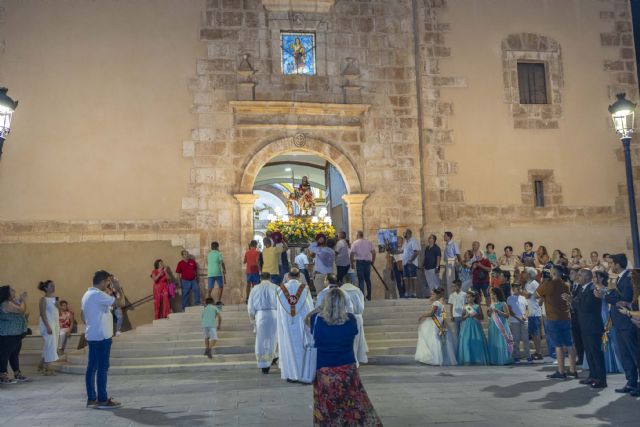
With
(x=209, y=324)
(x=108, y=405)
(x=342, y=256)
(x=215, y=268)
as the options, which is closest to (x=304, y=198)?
(x=342, y=256)

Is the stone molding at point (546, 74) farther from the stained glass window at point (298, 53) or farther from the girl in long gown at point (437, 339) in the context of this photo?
the girl in long gown at point (437, 339)

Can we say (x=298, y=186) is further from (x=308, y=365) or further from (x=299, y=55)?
(x=308, y=365)

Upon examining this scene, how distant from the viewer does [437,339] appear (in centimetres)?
1075

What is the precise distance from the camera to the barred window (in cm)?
1741

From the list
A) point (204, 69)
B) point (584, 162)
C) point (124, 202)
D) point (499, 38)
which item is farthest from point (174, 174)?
point (584, 162)

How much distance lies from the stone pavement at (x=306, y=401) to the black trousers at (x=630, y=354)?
0.31 metres

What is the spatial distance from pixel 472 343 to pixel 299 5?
10.1 meters

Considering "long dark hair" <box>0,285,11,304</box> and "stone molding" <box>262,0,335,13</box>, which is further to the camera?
"stone molding" <box>262,0,335,13</box>

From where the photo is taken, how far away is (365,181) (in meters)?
16.3

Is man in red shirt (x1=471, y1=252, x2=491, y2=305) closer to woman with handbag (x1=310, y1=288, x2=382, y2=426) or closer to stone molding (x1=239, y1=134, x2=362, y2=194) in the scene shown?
stone molding (x1=239, y1=134, x2=362, y2=194)

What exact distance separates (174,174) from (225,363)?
6.32m

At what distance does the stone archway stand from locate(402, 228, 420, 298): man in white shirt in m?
1.98

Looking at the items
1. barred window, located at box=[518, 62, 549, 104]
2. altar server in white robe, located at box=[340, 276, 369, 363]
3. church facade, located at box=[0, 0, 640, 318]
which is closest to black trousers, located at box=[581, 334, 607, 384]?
altar server in white robe, located at box=[340, 276, 369, 363]

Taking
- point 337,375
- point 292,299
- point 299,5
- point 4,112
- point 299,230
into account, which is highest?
point 299,5
